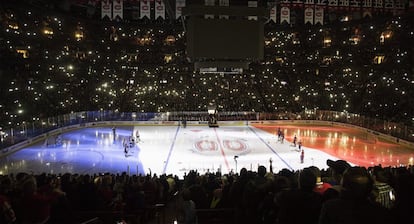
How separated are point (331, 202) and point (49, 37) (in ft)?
138

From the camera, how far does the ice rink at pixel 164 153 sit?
19.7m

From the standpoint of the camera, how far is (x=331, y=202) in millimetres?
2719

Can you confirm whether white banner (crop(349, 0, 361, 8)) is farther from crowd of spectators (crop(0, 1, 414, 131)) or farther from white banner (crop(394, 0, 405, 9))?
crowd of spectators (crop(0, 1, 414, 131))

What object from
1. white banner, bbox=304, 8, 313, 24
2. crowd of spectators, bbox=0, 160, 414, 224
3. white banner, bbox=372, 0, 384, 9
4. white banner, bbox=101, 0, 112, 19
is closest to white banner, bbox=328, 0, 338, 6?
white banner, bbox=304, 8, 313, 24

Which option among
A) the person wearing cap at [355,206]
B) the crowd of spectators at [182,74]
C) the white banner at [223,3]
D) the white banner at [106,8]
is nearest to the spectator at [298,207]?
the person wearing cap at [355,206]

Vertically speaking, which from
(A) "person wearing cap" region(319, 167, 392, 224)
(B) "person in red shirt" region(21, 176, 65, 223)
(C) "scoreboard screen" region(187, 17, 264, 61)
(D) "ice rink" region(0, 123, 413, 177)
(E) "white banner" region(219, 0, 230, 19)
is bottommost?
(D) "ice rink" region(0, 123, 413, 177)

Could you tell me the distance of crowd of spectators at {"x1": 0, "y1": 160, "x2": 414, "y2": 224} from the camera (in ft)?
8.79

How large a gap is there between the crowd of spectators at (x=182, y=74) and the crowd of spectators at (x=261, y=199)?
2724 cm

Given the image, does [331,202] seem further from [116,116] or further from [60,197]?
[116,116]

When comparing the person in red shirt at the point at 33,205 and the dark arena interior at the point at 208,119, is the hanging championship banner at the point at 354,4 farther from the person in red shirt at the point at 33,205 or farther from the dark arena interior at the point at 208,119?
the person in red shirt at the point at 33,205

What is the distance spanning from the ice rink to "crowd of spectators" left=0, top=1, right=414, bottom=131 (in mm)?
7669

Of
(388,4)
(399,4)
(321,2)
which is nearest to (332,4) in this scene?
(321,2)

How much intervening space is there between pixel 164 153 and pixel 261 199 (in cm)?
1938

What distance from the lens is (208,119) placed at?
132 feet
